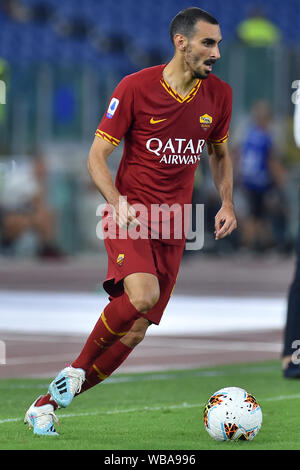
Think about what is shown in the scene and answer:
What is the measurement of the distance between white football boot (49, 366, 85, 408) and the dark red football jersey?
1.07 metres

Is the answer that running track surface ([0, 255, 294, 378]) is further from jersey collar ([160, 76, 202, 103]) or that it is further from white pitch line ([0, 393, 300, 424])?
jersey collar ([160, 76, 202, 103])

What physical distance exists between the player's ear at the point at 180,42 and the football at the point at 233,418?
1.98 meters

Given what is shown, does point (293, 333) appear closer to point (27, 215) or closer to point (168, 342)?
point (168, 342)

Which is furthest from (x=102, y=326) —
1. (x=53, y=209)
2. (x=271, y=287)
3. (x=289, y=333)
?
(x=53, y=209)

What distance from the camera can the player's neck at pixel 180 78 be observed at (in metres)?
6.82

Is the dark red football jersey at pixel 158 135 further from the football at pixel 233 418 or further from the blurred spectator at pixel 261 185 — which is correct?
the blurred spectator at pixel 261 185

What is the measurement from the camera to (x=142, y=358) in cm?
1085

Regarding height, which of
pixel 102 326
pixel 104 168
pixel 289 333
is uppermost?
pixel 104 168

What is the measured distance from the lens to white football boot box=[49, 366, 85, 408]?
6.34 meters

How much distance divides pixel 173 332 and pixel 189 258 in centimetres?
1101

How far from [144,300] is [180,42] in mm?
1499

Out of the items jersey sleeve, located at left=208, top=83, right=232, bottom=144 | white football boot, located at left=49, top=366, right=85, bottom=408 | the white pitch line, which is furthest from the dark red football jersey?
the white pitch line

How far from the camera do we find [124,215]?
20.4 feet

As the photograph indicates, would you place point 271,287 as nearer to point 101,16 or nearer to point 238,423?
point 238,423
